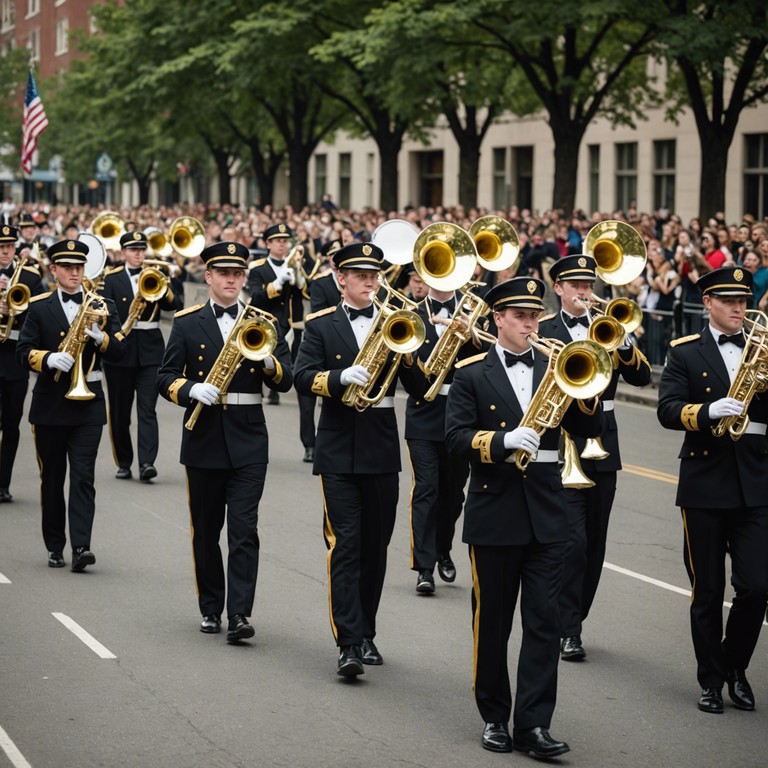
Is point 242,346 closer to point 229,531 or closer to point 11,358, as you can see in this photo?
point 229,531

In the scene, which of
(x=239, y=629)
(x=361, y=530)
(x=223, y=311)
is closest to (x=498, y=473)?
(x=361, y=530)

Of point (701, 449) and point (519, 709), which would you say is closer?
point (519, 709)

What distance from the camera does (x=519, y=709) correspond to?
732 centimetres

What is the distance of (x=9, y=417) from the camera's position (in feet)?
46.4

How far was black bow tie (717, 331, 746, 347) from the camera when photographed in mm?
8344

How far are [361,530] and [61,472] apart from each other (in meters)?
3.23

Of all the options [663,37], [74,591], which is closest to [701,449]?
[74,591]

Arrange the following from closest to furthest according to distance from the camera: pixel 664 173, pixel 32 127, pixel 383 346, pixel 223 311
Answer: pixel 383 346
pixel 223 311
pixel 32 127
pixel 664 173

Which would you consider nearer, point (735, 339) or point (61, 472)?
point (735, 339)

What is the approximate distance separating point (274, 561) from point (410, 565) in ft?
3.18

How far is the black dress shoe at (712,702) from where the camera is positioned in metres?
8.08

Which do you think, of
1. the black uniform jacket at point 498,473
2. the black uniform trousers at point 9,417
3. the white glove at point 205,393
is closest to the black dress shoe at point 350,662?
the black uniform jacket at point 498,473

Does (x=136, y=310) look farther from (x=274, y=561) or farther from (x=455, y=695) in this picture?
(x=455, y=695)

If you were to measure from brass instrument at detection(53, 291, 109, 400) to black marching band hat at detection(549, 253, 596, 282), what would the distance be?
3572 mm
